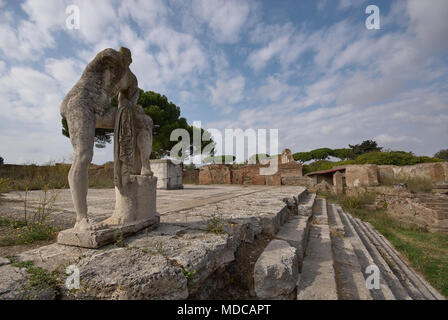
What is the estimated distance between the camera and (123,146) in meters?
1.85

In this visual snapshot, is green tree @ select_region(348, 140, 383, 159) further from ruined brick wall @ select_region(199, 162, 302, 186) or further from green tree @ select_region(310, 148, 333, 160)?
ruined brick wall @ select_region(199, 162, 302, 186)

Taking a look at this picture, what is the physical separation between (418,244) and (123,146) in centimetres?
657

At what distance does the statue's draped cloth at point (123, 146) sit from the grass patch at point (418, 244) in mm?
4387

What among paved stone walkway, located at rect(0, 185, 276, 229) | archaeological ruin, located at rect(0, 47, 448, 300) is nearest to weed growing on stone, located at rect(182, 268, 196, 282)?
archaeological ruin, located at rect(0, 47, 448, 300)

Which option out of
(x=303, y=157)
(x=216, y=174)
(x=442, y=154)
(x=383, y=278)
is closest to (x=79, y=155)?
(x=383, y=278)

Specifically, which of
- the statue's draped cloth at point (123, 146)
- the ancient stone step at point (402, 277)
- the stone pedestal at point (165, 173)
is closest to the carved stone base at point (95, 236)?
the statue's draped cloth at point (123, 146)

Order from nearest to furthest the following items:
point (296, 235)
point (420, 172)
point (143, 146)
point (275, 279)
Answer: point (275, 279), point (143, 146), point (296, 235), point (420, 172)

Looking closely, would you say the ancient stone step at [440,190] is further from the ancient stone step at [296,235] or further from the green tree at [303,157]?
the green tree at [303,157]

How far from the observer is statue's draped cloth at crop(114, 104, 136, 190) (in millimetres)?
1836

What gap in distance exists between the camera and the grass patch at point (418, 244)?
3.21 metres

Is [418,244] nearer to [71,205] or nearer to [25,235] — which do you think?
[25,235]

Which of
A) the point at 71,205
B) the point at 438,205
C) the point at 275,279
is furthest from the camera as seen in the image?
the point at 438,205

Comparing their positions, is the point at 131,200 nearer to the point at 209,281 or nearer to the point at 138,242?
the point at 138,242
